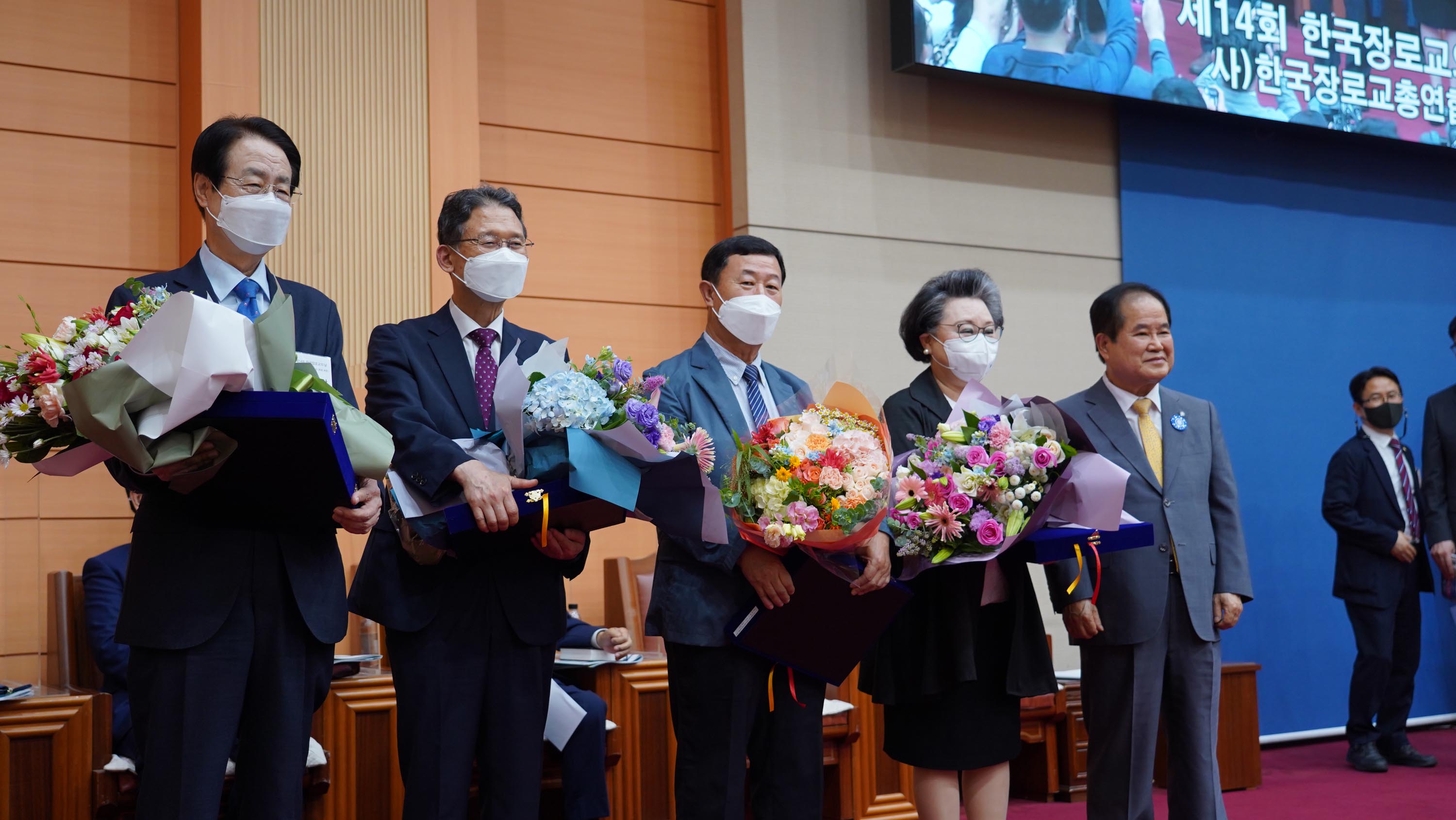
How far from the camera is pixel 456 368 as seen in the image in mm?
2432

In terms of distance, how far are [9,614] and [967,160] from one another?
4.14 m

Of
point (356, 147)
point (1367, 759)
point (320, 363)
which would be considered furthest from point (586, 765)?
point (1367, 759)

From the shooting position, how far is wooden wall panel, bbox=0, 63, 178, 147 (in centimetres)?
410

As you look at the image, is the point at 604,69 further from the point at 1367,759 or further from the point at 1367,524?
the point at 1367,759

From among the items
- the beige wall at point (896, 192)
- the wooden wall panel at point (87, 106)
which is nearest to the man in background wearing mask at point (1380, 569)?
the beige wall at point (896, 192)

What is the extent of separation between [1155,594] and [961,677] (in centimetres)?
68

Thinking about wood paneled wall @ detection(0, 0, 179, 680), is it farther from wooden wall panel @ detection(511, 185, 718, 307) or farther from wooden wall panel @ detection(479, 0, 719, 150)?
wooden wall panel @ detection(511, 185, 718, 307)

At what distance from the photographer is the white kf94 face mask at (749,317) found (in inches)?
104

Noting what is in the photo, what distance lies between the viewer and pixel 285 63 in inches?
169

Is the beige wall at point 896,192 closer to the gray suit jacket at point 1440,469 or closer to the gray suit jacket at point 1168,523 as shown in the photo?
the gray suit jacket at point 1440,469

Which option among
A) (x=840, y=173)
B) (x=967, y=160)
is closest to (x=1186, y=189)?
(x=967, y=160)

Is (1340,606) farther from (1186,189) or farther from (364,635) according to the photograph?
(364,635)

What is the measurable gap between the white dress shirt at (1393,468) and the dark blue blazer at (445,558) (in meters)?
4.37

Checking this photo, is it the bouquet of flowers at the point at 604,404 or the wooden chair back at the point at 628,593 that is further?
the wooden chair back at the point at 628,593
